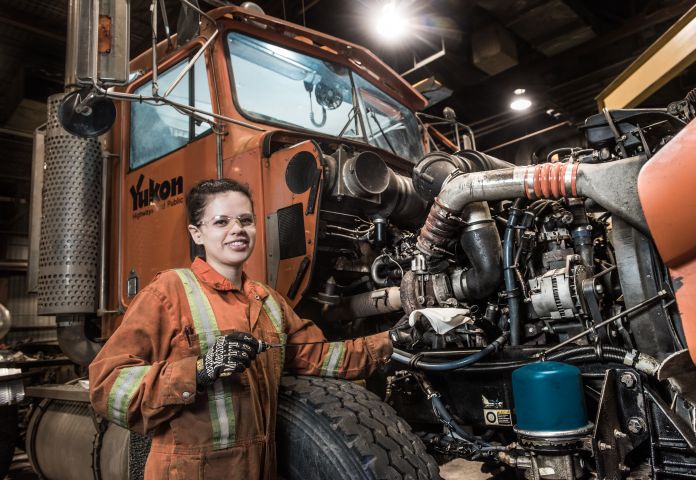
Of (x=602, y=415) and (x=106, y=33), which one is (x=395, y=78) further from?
(x=602, y=415)

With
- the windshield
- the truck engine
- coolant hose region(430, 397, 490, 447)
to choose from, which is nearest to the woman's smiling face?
the truck engine

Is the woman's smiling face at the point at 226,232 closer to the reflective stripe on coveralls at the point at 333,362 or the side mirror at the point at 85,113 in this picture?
the reflective stripe on coveralls at the point at 333,362

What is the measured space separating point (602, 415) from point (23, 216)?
39.6 feet

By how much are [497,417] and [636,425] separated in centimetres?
50

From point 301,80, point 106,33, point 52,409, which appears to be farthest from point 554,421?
point 52,409

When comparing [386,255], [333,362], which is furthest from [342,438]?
[386,255]

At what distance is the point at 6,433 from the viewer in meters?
3.59

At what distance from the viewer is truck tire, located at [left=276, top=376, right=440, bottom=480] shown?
168 cm

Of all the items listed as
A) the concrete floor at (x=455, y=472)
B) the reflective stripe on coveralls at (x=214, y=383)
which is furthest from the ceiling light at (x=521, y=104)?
the reflective stripe on coveralls at (x=214, y=383)

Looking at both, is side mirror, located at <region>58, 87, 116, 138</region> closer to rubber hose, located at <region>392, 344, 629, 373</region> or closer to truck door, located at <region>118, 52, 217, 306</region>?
truck door, located at <region>118, 52, 217, 306</region>

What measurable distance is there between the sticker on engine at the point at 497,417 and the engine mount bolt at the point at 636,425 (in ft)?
1.42

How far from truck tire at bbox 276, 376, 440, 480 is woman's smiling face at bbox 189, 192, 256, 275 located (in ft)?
1.72

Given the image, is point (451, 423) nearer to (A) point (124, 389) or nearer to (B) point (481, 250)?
(B) point (481, 250)

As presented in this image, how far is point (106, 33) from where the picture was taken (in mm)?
2301
